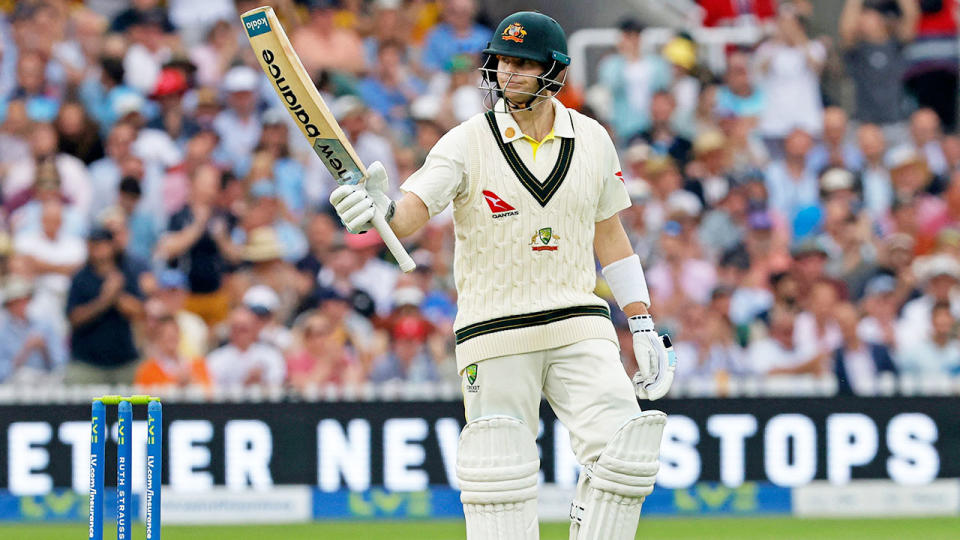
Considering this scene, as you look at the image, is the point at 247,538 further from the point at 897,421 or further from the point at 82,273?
the point at 897,421

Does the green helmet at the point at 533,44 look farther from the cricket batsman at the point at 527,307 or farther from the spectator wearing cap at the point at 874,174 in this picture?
the spectator wearing cap at the point at 874,174

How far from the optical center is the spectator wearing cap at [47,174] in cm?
1023

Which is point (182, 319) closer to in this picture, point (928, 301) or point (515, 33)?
point (928, 301)

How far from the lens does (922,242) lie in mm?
11062

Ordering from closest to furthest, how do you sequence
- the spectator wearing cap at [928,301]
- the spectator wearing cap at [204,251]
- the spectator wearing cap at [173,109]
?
the spectator wearing cap at [204,251] < the spectator wearing cap at [928,301] < the spectator wearing cap at [173,109]

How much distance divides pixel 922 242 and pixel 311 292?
4.27m

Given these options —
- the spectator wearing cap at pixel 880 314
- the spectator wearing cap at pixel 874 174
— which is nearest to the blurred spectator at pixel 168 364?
the spectator wearing cap at pixel 880 314

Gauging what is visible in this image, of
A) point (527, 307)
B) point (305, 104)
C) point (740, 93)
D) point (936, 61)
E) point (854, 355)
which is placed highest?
point (936, 61)

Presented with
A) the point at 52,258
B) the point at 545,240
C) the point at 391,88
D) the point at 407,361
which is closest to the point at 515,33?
the point at 545,240

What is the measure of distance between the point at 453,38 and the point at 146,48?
2.19 meters

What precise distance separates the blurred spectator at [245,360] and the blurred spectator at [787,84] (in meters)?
4.30

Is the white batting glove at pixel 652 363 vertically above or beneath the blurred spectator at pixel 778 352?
above

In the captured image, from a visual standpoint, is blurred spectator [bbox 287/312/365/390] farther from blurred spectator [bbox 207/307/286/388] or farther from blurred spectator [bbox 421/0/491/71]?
blurred spectator [bbox 421/0/491/71]

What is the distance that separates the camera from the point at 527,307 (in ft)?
17.0
